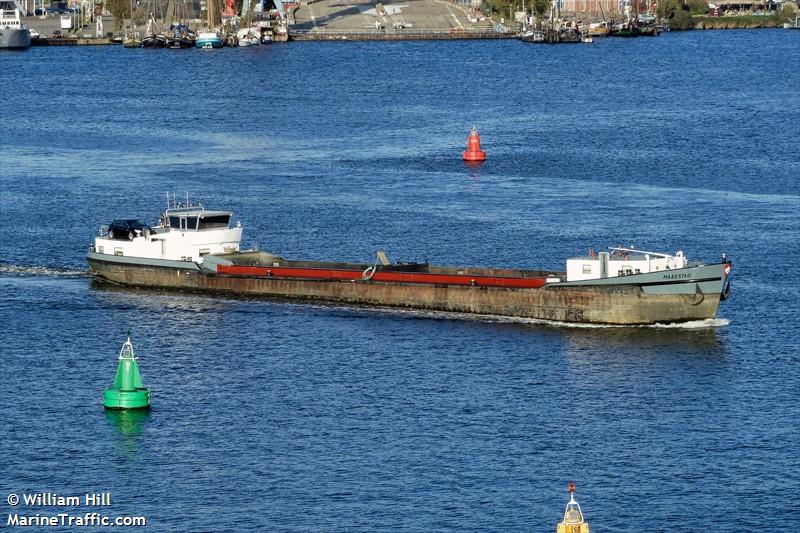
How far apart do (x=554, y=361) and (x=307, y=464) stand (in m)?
17.8

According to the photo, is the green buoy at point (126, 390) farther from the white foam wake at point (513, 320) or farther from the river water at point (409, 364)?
the white foam wake at point (513, 320)

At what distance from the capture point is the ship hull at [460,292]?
84.2m

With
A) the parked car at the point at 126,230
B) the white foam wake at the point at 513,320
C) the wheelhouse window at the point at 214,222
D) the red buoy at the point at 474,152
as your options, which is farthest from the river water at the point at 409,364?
the wheelhouse window at the point at 214,222

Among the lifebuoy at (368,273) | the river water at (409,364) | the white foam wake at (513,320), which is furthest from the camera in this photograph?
the lifebuoy at (368,273)

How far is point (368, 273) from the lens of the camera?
298 ft

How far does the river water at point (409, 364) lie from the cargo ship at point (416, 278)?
125cm

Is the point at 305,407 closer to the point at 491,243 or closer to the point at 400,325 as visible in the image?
→ the point at 400,325

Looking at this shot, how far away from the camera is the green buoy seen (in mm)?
71000

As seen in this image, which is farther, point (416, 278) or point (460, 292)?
point (416, 278)

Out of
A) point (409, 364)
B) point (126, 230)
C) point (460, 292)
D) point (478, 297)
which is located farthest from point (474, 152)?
point (409, 364)

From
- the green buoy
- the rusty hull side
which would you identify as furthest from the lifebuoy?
the green buoy

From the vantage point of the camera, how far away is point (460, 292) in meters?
88.0

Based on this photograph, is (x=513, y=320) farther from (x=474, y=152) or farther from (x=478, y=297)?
(x=474, y=152)

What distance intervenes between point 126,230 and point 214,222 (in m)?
5.14
